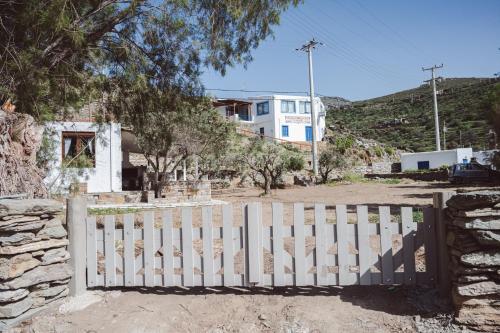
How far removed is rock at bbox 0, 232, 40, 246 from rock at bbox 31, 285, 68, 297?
1.78ft

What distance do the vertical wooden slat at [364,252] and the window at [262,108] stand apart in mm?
43434

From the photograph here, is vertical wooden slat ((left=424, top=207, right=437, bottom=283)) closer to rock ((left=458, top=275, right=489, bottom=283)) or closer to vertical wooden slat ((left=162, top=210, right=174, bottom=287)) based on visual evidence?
rock ((left=458, top=275, right=489, bottom=283))

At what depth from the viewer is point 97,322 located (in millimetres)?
3939

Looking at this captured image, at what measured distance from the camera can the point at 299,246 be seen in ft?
14.0

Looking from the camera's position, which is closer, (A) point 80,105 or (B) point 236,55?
(B) point 236,55

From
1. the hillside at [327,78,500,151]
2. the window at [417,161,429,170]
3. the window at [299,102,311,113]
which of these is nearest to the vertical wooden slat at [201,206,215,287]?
the window at [417,161,429,170]

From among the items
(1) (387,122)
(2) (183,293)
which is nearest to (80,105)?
(2) (183,293)

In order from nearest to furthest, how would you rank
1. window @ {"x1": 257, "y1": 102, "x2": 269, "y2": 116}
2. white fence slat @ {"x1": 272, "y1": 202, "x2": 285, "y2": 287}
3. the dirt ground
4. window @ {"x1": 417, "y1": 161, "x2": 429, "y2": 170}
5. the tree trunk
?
the dirt ground
white fence slat @ {"x1": 272, "y1": 202, "x2": 285, "y2": 287}
the tree trunk
window @ {"x1": 417, "y1": 161, "x2": 429, "y2": 170}
window @ {"x1": 257, "y1": 102, "x2": 269, "y2": 116}

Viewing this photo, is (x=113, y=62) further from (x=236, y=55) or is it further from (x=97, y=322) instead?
(x=97, y=322)

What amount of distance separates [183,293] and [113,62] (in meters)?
5.58

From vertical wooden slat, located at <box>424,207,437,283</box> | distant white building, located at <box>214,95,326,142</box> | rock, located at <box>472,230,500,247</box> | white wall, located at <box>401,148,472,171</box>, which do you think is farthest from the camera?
distant white building, located at <box>214,95,326,142</box>

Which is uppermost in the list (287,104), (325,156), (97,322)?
(287,104)

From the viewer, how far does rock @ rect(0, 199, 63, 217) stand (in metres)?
3.85

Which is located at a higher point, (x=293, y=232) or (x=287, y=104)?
(x=287, y=104)
